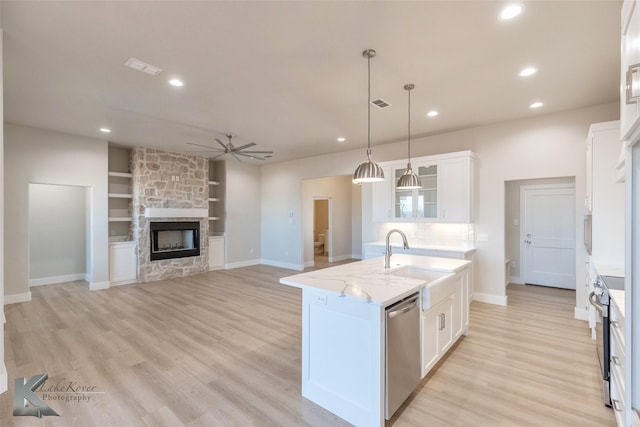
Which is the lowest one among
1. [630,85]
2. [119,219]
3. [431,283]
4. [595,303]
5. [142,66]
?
[595,303]

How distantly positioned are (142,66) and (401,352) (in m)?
3.63

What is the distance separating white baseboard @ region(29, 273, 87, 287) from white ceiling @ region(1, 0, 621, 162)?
3408 millimetres

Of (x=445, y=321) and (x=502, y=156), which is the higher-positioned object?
(x=502, y=156)

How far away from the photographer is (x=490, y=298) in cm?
503

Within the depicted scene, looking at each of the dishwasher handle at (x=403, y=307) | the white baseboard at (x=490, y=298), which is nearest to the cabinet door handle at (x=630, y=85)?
the dishwasher handle at (x=403, y=307)

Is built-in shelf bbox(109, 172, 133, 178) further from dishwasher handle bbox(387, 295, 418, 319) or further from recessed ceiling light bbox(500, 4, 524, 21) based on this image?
recessed ceiling light bbox(500, 4, 524, 21)

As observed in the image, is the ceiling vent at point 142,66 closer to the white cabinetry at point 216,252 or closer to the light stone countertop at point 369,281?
the light stone countertop at point 369,281

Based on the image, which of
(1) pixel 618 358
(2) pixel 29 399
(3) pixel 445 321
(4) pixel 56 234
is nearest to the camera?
(1) pixel 618 358

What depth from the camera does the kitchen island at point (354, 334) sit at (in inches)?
78.8

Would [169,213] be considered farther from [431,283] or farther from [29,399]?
[431,283]

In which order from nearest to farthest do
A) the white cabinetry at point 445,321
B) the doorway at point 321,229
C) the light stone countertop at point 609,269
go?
the white cabinetry at point 445,321 < the light stone countertop at point 609,269 < the doorway at point 321,229

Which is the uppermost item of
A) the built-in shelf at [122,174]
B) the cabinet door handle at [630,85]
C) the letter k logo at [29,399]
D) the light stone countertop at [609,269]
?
the built-in shelf at [122,174]

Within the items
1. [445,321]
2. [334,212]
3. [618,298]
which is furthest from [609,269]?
[334,212]

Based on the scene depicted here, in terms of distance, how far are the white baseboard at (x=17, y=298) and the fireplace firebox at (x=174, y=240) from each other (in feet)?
6.87
